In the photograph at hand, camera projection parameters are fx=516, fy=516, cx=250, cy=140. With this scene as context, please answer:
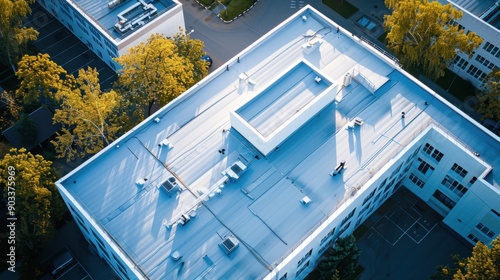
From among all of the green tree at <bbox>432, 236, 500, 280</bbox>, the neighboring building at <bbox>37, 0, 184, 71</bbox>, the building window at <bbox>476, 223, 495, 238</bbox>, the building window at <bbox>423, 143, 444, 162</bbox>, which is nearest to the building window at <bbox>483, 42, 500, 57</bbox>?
the building window at <bbox>423, 143, 444, 162</bbox>

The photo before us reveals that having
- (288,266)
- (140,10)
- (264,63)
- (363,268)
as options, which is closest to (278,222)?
A: (288,266)

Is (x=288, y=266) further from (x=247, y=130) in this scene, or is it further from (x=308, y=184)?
(x=247, y=130)

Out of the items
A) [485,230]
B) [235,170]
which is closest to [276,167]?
[235,170]

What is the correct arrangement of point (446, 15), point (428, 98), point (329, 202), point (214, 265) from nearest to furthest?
1. point (214, 265)
2. point (329, 202)
3. point (428, 98)
4. point (446, 15)

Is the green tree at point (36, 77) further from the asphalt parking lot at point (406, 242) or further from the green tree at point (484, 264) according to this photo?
the green tree at point (484, 264)

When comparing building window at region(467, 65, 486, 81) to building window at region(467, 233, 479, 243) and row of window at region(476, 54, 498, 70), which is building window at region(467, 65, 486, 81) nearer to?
row of window at region(476, 54, 498, 70)
